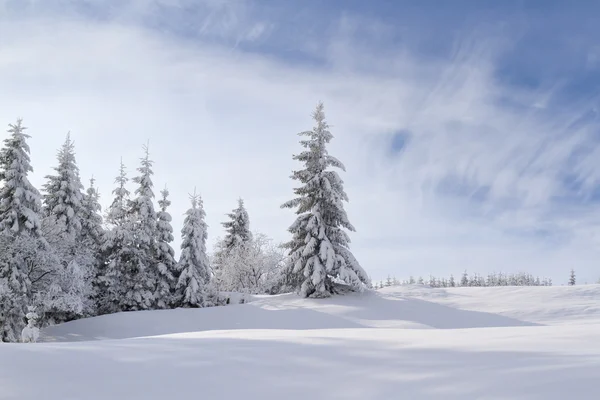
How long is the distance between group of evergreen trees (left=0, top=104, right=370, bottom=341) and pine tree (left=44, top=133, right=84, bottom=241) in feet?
0.21

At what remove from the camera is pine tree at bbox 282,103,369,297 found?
22.5 m

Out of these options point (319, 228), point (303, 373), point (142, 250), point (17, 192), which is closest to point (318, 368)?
point (303, 373)

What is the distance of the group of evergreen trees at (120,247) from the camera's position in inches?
880

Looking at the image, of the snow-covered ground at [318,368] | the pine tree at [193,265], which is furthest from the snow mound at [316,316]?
the snow-covered ground at [318,368]

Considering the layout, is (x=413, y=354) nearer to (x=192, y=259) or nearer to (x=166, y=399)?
(x=166, y=399)

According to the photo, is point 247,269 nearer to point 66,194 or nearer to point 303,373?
point 66,194

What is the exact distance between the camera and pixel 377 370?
3.46 metres

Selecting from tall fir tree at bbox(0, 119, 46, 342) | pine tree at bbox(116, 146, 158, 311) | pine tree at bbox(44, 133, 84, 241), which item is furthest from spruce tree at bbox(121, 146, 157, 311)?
tall fir tree at bbox(0, 119, 46, 342)

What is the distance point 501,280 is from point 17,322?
313ft

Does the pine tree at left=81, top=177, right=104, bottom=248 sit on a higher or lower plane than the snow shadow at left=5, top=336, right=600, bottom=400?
higher

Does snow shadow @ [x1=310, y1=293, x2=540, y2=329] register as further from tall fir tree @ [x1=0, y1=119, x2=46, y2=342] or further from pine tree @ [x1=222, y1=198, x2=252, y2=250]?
pine tree @ [x1=222, y1=198, x2=252, y2=250]

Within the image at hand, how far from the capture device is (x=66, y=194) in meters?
27.2

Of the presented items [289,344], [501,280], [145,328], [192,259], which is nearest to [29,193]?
[145,328]

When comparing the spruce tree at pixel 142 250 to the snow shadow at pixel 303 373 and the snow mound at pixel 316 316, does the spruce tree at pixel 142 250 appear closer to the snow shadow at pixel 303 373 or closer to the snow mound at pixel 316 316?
the snow mound at pixel 316 316
